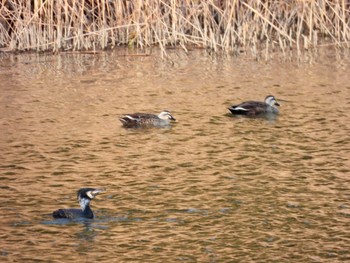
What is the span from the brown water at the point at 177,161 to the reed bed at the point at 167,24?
0.53 metres

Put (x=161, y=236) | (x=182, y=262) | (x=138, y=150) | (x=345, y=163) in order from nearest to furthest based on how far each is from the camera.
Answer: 1. (x=182, y=262)
2. (x=161, y=236)
3. (x=345, y=163)
4. (x=138, y=150)

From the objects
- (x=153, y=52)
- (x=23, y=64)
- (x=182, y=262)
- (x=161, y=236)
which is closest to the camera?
(x=182, y=262)

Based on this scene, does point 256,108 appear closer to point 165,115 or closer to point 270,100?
point 270,100

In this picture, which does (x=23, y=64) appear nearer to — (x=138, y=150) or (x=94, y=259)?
(x=138, y=150)

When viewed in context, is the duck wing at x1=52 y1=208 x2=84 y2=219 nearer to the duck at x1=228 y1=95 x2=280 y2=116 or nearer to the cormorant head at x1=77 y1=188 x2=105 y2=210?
the cormorant head at x1=77 y1=188 x2=105 y2=210

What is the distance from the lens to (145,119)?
519 inches

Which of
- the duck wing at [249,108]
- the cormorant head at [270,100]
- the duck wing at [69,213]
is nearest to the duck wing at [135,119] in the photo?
the duck wing at [249,108]

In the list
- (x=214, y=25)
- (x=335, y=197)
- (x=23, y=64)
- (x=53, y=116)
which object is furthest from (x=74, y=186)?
(x=214, y=25)

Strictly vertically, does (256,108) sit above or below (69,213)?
above

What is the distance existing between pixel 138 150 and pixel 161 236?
3.29 metres

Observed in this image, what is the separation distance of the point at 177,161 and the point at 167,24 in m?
7.16

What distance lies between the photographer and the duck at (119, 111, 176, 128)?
13.1m

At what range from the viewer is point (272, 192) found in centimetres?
1012

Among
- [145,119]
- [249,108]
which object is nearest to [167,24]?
[249,108]
